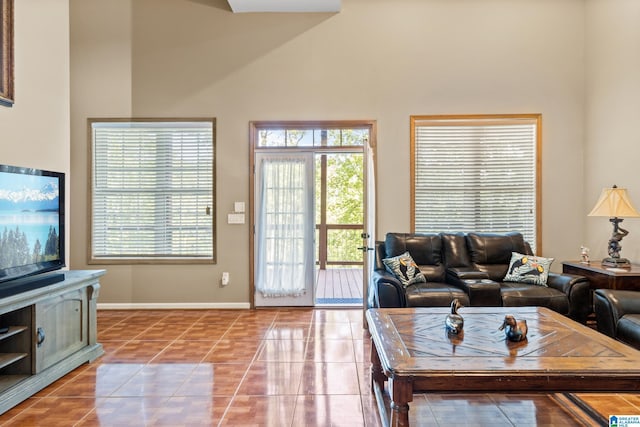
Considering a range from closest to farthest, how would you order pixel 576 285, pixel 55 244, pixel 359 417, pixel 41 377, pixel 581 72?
pixel 359 417, pixel 41 377, pixel 55 244, pixel 576 285, pixel 581 72

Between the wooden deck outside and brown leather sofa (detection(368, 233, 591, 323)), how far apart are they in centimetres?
124

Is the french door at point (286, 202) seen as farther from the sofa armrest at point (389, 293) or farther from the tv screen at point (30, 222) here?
the tv screen at point (30, 222)

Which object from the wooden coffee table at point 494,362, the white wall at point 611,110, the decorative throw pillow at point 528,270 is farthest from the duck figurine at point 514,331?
the white wall at point 611,110

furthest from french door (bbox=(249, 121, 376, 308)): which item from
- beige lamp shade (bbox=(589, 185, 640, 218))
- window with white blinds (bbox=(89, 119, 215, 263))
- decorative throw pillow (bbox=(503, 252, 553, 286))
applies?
beige lamp shade (bbox=(589, 185, 640, 218))

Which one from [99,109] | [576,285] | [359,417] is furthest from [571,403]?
[99,109]

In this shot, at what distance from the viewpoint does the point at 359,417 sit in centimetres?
228

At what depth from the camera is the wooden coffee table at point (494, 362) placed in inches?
66.4

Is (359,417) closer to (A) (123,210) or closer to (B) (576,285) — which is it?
(B) (576,285)

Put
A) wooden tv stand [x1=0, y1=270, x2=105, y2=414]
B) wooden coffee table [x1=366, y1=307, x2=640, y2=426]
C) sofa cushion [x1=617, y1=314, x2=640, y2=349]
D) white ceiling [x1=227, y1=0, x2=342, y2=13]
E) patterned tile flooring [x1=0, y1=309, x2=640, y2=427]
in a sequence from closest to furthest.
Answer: wooden coffee table [x1=366, y1=307, x2=640, y2=426]
patterned tile flooring [x1=0, y1=309, x2=640, y2=427]
wooden tv stand [x1=0, y1=270, x2=105, y2=414]
sofa cushion [x1=617, y1=314, x2=640, y2=349]
white ceiling [x1=227, y1=0, x2=342, y2=13]

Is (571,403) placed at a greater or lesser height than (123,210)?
lesser

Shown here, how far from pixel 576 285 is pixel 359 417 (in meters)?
2.58

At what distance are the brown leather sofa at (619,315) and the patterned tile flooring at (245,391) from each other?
1.31 ft

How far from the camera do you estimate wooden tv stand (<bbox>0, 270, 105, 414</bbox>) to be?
96.2 inches

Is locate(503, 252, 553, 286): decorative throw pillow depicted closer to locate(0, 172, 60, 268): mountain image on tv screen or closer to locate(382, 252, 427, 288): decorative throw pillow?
locate(382, 252, 427, 288): decorative throw pillow
